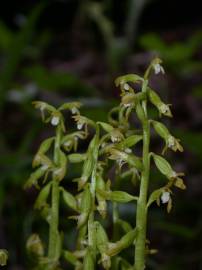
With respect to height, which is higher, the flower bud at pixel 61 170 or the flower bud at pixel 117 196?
the flower bud at pixel 61 170

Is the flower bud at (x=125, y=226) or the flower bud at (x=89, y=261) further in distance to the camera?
the flower bud at (x=125, y=226)

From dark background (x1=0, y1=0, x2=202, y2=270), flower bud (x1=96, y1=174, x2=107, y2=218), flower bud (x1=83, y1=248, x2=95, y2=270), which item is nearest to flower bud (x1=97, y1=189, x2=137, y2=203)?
flower bud (x1=96, y1=174, x2=107, y2=218)

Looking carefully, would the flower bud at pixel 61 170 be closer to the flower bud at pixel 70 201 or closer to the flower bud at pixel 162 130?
the flower bud at pixel 70 201

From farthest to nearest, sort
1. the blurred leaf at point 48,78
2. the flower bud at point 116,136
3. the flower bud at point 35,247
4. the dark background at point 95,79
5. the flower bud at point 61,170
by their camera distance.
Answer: the blurred leaf at point 48,78 → the dark background at point 95,79 → the flower bud at point 35,247 → the flower bud at point 61,170 → the flower bud at point 116,136

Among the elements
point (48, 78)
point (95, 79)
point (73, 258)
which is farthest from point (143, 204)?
point (95, 79)

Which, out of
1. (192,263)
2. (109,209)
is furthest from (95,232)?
(192,263)

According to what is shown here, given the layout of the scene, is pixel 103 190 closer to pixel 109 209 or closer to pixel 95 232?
pixel 95 232

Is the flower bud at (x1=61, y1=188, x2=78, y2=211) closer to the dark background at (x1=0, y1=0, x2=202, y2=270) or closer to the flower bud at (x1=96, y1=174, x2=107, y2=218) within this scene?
the flower bud at (x1=96, y1=174, x2=107, y2=218)

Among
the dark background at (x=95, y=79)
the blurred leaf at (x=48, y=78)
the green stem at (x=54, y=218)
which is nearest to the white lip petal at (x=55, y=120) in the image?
the green stem at (x=54, y=218)
